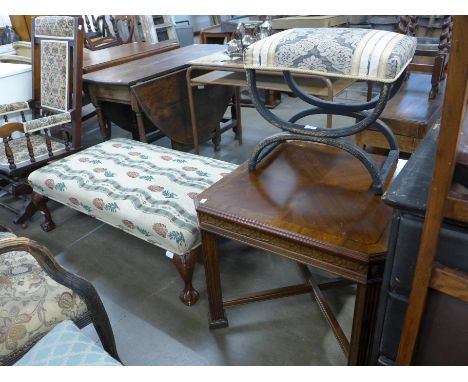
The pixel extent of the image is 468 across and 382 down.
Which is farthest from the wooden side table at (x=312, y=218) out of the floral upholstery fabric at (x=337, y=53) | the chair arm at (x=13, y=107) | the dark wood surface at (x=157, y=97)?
the chair arm at (x=13, y=107)

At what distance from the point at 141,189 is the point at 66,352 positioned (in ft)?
2.96

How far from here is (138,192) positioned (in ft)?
5.63

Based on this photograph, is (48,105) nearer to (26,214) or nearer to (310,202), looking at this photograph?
(26,214)

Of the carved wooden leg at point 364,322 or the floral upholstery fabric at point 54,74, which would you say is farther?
the floral upholstery fabric at point 54,74

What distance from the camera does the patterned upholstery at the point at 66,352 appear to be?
35.3 inches

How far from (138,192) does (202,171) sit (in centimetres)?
32

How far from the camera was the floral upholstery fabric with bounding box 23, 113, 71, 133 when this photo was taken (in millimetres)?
2104

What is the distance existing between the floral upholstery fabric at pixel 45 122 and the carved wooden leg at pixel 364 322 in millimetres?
1919

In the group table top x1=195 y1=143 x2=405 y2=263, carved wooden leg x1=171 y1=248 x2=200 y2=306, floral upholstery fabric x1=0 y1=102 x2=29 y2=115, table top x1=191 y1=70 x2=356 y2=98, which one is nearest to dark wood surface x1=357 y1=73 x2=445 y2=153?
table top x1=191 y1=70 x2=356 y2=98

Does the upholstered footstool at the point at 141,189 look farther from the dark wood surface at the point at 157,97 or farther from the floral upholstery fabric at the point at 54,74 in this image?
the floral upholstery fabric at the point at 54,74

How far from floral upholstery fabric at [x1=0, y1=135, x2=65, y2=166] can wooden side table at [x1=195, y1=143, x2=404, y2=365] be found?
5.01 feet

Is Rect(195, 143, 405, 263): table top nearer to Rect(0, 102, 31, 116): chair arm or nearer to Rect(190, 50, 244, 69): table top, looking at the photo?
Rect(190, 50, 244, 69): table top

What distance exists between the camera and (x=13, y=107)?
244 cm

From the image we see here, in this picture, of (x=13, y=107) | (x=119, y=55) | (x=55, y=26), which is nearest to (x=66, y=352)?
(x=13, y=107)
